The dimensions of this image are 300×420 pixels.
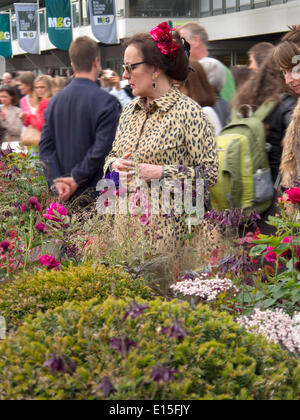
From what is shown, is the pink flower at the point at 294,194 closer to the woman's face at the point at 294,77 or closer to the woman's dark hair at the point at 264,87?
the woman's face at the point at 294,77

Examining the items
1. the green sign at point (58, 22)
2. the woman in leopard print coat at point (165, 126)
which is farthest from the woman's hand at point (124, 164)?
the green sign at point (58, 22)

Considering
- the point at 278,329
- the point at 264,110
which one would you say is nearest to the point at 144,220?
the point at 278,329

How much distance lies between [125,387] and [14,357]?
0.37 meters

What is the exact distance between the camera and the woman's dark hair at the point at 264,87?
4668 millimetres

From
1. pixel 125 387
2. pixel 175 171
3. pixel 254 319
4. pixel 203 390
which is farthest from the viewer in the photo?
pixel 175 171

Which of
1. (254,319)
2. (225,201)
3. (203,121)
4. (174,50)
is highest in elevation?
(174,50)

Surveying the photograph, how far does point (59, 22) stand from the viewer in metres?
26.0

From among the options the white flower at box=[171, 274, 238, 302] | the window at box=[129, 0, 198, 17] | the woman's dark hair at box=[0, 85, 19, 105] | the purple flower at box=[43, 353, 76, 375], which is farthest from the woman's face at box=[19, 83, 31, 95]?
the window at box=[129, 0, 198, 17]

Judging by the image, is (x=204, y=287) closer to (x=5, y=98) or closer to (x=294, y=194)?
(x=294, y=194)

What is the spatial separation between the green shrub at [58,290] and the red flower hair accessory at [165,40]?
4.64 feet

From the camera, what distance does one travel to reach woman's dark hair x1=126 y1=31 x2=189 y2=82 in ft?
11.7

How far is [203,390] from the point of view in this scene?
5.85ft

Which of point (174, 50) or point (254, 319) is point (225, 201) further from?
point (254, 319)

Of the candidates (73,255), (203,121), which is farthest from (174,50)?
(73,255)
